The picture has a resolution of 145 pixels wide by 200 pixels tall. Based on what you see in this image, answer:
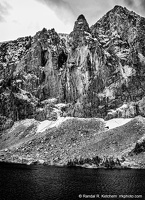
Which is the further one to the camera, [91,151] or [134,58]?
[134,58]

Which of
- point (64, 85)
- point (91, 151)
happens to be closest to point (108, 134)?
point (91, 151)

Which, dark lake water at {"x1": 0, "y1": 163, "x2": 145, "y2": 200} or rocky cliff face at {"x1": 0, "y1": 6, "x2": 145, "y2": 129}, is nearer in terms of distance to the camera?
dark lake water at {"x1": 0, "y1": 163, "x2": 145, "y2": 200}

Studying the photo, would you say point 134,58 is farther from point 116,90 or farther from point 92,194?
point 92,194

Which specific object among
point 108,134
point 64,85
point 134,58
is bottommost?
point 108,134

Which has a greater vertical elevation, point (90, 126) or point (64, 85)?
point (64, 85)

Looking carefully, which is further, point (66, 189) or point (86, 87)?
point (86, 87)

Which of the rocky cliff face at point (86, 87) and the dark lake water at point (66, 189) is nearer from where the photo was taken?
the dark lake water at point (66, 189)

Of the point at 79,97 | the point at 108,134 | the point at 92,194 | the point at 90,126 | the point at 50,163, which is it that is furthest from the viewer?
the point at 79,97

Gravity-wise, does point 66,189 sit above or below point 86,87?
below

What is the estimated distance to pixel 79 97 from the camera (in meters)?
174

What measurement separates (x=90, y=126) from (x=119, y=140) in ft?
99.1

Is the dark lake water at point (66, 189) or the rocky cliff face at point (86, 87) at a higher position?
the rocky cliff face at point (86, 87)

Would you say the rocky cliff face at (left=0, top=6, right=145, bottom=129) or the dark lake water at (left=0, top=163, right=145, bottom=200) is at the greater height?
the rocky cliff face at (left=0, top=6, right=145, bottom=129)

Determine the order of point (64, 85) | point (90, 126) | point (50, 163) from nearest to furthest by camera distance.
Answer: point (50, 163) < point (90, 126) < point (64, 85)
